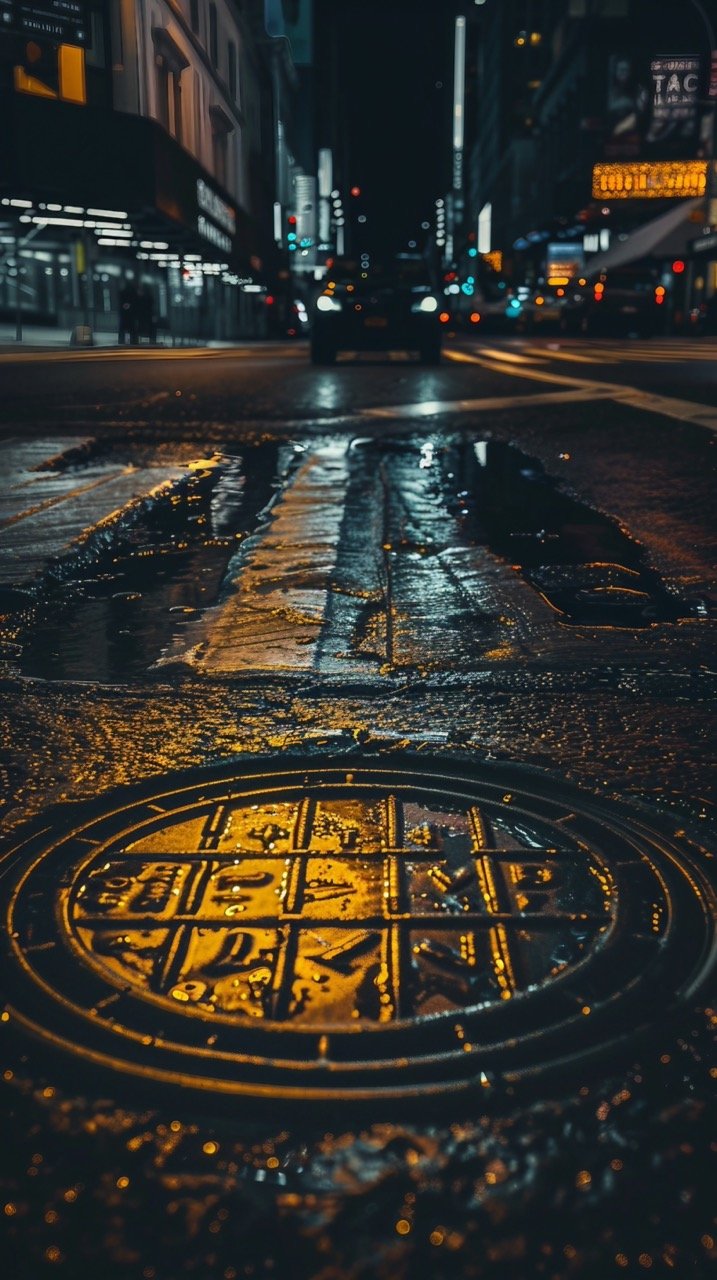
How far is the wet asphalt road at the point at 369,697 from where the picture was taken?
1418 mm

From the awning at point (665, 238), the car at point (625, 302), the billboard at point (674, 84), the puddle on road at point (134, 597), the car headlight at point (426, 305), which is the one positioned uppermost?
the billboard at point (674, 84)

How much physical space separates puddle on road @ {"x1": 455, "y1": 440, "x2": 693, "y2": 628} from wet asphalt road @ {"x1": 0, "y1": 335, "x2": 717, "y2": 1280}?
25 millimetres

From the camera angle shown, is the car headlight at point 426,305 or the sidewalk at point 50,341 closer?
the car headlight at point 426,305

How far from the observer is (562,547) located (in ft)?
19.6

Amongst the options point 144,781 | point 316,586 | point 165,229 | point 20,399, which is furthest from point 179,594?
point 165,229

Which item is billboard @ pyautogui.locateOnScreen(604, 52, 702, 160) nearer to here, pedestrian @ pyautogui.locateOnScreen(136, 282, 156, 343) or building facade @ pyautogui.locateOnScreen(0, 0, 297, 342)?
building facade @ pyautogui.locateOnScreen(0, 0, 297, 342)

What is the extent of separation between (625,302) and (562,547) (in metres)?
40.9

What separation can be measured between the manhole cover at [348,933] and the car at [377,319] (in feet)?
64.4

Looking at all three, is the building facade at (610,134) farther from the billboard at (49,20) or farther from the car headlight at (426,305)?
the car headlight at (426,305)

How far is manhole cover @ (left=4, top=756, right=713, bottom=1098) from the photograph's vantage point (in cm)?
174

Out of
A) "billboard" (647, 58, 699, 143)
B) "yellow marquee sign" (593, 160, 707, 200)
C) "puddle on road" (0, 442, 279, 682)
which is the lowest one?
"puddle on road" (0, 442, 279, 682)

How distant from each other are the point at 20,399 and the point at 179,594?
32.2 ft

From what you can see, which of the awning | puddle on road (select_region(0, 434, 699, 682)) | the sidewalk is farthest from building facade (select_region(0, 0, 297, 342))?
puddle on road (select_region(0, 434, 699, 682))

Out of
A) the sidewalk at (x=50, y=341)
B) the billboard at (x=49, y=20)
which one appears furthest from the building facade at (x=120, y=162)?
the sidewalk at (x=50, y=341)
